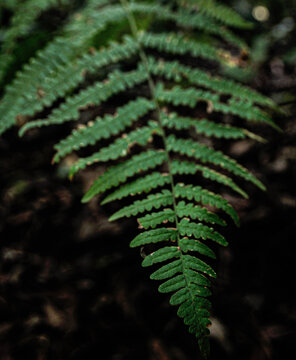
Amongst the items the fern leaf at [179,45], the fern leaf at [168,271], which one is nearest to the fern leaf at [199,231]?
the fern leaf at [168,271]

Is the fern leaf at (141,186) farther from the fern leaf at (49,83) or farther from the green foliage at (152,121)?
the fern leaf at (49,83)

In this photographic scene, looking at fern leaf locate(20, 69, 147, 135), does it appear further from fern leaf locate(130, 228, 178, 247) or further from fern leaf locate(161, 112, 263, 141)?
fern leaf locate(130, 228, 178, 247)

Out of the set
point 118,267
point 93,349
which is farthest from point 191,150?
point 93,349

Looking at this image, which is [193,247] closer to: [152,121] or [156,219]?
[156,219]

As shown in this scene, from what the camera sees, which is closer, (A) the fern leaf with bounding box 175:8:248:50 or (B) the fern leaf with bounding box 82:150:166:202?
(B) the fern leaf with bounding box 82:150:166:202

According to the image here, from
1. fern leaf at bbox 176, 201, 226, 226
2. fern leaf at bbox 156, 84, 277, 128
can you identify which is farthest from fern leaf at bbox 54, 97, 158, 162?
fern leaf at bbox 176, 201, 226, 226

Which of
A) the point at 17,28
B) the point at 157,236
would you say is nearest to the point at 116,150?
the point at 157,236
